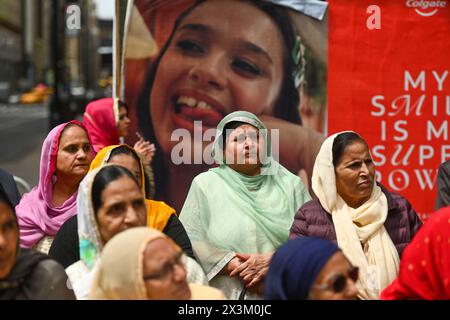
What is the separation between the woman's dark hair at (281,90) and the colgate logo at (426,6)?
3.23ft

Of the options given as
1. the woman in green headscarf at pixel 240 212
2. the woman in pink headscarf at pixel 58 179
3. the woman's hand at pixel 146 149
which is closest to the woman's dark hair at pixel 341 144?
the woman in green headscarf at pixel 240 212

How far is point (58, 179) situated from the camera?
4.99m

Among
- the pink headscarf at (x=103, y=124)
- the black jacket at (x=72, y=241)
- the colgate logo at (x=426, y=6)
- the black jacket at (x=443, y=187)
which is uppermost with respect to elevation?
the colgate logo at (x=426, y=6)

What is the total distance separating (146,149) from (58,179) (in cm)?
205

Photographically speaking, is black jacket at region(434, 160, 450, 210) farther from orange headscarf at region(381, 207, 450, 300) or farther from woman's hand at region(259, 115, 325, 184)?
woman's hand at region(259, 115, 325, 184)

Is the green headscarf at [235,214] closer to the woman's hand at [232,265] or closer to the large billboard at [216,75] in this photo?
the woman's hand at [232,265]

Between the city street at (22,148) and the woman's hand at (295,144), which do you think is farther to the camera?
the city street at (22,148)

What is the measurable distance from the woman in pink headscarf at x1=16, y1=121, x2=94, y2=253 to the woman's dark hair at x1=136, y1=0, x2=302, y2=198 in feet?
6.59

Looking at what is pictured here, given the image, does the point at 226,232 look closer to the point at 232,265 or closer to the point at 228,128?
the point at 232,265

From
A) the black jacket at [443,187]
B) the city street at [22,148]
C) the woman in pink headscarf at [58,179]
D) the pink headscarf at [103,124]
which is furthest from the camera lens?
the city street at [22,148]

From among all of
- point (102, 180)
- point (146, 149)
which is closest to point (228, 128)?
point (102, 180)

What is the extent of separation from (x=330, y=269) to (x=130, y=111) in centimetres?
438

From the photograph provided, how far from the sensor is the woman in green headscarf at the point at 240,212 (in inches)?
184
